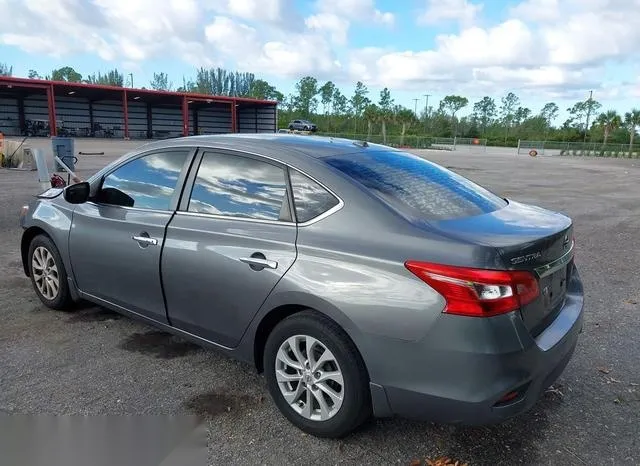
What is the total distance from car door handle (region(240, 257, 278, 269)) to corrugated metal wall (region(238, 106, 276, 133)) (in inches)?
2297


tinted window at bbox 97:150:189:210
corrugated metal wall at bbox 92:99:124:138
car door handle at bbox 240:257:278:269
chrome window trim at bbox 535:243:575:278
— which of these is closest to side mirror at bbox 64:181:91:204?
tinted window at bbox 97:150:189:210

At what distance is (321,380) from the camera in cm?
269

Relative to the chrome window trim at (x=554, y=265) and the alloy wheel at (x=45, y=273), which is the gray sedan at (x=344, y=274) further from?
the alloy wheel at (x=45, y=273)

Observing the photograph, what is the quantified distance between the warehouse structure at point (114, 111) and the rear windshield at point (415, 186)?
4600 cm

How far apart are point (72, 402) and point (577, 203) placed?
12698 millimetres

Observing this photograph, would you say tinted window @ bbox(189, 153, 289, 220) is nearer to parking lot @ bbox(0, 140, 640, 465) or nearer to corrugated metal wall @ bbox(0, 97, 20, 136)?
parking lot @ bbox(0, 140, 640, 465)

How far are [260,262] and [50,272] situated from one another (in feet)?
8.49

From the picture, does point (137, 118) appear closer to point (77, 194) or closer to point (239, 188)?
point (77, 194)

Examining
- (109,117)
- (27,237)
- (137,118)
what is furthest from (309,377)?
(109,117)

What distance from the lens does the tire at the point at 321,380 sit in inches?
101

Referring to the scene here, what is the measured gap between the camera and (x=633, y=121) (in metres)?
62.4

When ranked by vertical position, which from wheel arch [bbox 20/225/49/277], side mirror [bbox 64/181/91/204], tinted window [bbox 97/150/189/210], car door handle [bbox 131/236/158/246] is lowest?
wheel arch [bbox 20/225/49/277]

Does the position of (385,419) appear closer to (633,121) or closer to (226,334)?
(226,334)

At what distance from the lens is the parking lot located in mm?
2689
